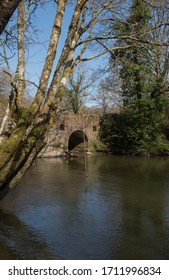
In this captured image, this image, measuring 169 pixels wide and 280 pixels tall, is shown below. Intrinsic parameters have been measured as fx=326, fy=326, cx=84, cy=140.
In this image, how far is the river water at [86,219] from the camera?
5.55 metres

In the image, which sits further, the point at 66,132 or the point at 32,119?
the point at 66,132

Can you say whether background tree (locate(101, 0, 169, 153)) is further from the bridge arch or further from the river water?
the river water

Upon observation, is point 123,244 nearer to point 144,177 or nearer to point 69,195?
point 69,195

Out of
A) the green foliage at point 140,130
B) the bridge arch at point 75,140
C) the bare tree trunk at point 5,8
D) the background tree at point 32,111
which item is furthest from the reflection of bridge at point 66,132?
the bare tree trunk at point 5,8

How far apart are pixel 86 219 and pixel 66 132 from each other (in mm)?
15595

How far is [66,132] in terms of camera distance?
74.8 ft

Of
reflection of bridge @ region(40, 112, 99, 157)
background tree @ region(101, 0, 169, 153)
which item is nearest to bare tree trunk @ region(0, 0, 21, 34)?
reflection of bridge @ region(40, 112, 99, 157)

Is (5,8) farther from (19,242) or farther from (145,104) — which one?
(145,104)

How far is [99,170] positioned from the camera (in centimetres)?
1557

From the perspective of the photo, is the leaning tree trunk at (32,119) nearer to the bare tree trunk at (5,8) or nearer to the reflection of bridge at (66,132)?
the bare tree trunk at (5,8)

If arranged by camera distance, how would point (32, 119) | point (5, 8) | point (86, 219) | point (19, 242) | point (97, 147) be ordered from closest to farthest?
point (5, 8)
point (19, 242)
point (32, 119)
point (86, 219)
point (97, 147)

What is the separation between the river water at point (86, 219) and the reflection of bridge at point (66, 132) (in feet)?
29.6

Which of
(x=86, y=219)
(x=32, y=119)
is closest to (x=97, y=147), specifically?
(x=86, y=219)

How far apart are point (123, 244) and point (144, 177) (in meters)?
7.98
